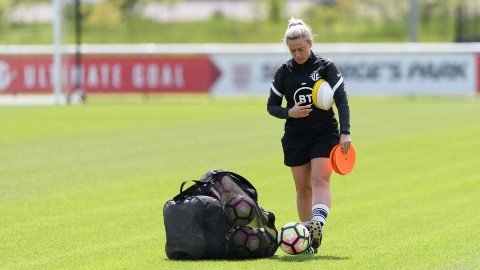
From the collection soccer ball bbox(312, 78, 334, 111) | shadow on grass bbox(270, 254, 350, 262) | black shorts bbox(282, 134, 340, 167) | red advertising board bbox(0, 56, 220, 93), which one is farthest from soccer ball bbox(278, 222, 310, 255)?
red advertising board bbox(0, 56, 220, 93)

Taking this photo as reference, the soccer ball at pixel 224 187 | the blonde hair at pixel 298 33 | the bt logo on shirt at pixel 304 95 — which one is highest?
the blonde hair at pixel 298 33

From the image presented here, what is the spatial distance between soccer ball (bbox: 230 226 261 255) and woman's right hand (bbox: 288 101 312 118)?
98cm

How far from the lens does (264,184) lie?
15.9 metres

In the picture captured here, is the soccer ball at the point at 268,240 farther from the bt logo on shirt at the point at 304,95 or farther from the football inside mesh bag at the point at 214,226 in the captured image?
the bt logo on shirt at the point at 304,95

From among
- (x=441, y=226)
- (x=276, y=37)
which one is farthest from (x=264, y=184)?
(x=276, y=37)

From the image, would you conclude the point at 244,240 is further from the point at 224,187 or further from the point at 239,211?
the point at 224,187

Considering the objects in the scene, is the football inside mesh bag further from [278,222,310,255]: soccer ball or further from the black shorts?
the black shorts

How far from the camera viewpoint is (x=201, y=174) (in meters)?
17.2

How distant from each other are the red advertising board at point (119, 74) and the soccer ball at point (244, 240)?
1292 inches

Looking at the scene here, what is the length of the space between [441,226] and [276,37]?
55639 mm

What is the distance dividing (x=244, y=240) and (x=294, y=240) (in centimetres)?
39

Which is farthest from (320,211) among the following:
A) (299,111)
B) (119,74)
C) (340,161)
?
(119,74)

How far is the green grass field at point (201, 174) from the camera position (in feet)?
32.4

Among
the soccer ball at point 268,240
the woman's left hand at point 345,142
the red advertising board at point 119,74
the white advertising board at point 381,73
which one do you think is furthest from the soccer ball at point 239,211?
the red advertising board at point 119,74
